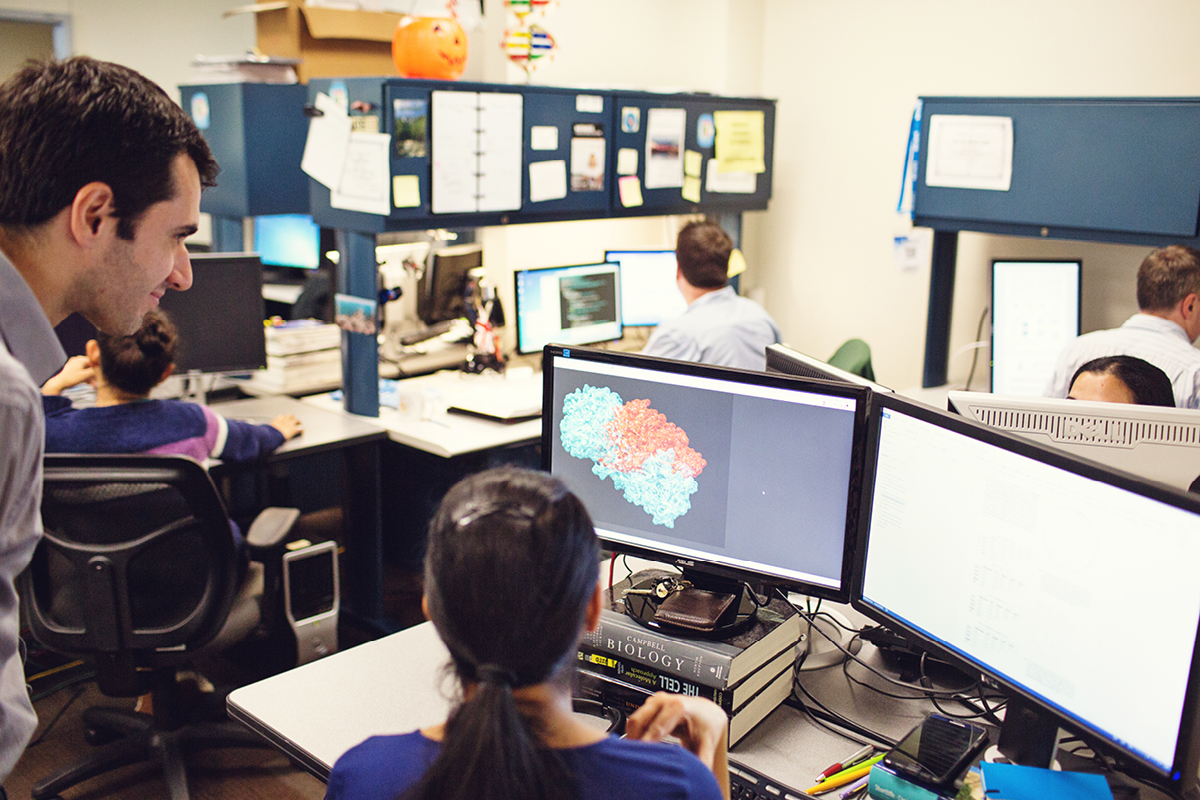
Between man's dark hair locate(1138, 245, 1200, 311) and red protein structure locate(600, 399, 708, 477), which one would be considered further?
man's dark hair locate(1138, 245, 1200, 311)

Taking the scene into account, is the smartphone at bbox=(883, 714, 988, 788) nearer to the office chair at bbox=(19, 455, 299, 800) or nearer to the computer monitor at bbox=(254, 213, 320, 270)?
the office chair at bbox=(19, 455, 299, 800)

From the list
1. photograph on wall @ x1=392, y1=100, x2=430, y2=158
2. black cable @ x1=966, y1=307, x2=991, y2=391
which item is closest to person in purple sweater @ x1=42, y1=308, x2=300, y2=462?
photograph on wall @ x1=392, y1=100, x2=430, y2=158

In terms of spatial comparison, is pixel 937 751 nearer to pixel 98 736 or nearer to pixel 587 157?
pixel 98 736

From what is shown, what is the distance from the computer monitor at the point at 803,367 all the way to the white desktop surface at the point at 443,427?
3.59 feet

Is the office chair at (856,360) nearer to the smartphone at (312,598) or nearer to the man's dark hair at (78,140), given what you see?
the smartphone at (312,598)

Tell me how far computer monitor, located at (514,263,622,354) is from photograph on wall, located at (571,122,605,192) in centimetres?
34

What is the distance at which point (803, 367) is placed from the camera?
168 centimetres

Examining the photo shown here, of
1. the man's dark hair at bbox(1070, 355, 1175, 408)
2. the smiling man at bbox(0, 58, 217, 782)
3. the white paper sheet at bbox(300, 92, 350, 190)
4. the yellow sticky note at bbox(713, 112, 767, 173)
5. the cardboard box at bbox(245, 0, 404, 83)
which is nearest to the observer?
the smiling man at bbox(0, 58, 217, 782)

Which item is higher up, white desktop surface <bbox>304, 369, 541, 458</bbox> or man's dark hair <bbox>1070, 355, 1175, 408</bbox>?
man's dark hair <bbox>1070, 355, 1175, 408</bbox>

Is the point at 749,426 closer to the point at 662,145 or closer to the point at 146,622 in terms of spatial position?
the point at 146,622

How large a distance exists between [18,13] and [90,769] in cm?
447

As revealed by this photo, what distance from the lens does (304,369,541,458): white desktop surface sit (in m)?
2.69

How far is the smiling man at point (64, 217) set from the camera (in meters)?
0.89

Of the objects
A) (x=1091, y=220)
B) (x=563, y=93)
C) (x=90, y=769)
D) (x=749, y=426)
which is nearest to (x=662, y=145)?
(x=563, y=93)
